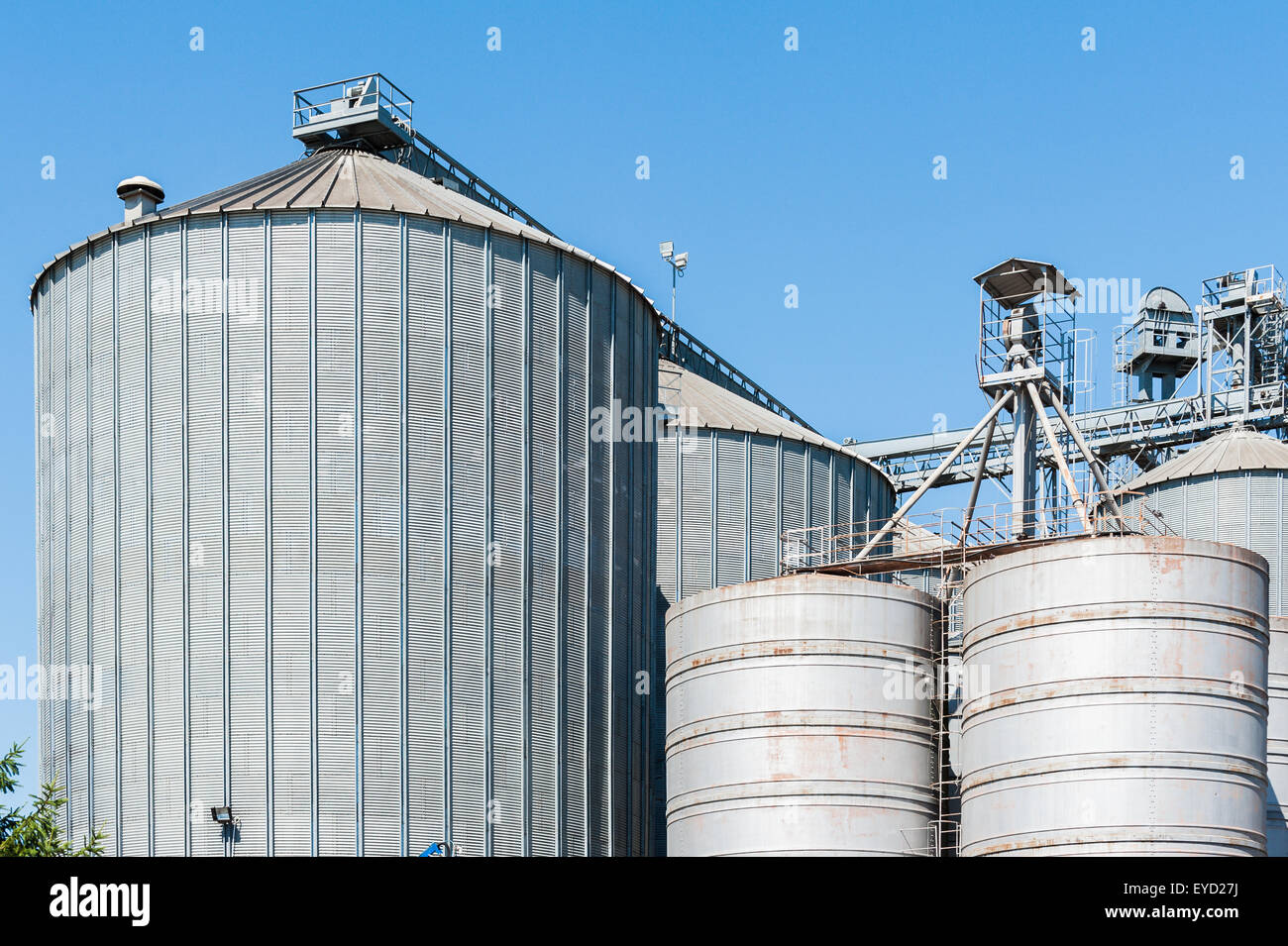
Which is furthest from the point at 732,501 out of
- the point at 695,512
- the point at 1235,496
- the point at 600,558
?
the point at 1235,496

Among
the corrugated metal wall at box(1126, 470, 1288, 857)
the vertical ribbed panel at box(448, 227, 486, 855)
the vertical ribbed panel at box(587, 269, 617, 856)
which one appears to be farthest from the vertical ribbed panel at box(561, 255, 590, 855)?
the corrugated metal wall at box(1126, 470, 1288, 857)

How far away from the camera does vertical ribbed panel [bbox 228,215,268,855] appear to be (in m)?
40.7

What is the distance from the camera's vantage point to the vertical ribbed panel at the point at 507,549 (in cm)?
4231

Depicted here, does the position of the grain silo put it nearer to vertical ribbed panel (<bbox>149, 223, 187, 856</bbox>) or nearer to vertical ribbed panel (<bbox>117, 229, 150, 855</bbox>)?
vertical ribbed panel (<bbox>149, 223, 187, 856</bbox>)

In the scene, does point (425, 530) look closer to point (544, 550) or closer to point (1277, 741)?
point (544, 550)

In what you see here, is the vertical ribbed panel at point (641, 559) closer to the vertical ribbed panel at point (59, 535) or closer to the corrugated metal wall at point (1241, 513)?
the vertical ribbed panel at point (59, 535)

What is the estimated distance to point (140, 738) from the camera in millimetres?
41844

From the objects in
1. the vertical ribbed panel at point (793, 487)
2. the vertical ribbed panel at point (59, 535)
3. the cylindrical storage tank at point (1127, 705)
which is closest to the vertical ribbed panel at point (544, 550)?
the cylindrical storage tank at point (1127, 705)

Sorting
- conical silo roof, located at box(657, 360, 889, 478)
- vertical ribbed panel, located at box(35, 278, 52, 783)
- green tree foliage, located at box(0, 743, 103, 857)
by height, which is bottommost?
green tree foliage, located at box(0, 743, 103, 857)

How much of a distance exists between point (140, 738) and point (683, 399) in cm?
2195

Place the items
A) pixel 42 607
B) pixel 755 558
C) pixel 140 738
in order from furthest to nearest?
1. pixel 755 558
2. pixel 42 607
3. pixel 140 738

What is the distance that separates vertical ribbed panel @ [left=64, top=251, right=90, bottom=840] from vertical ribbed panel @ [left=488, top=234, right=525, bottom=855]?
9122 millimetres
